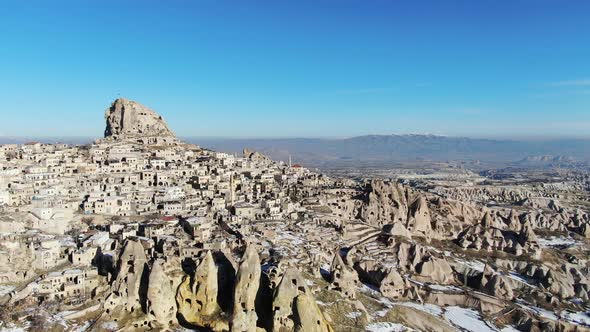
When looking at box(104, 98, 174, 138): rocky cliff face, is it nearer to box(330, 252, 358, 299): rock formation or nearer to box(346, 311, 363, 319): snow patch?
box(330, 252, 358, 299): rock formation

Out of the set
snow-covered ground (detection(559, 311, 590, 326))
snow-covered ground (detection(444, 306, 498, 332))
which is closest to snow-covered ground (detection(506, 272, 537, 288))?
snow-covered ground (detection(559, 311, 590, 326))

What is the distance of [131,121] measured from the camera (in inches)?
5212

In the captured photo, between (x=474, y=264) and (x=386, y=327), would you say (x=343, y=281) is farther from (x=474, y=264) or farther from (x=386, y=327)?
(x=474, y=264)

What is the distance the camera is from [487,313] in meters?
60.0

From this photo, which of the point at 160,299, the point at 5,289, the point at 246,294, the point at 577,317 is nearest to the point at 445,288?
the point at 577,317

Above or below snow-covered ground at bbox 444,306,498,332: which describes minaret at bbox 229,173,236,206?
above

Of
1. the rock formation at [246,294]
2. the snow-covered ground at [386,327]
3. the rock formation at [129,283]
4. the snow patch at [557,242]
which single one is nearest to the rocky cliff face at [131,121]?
the rock formation at [129,283]

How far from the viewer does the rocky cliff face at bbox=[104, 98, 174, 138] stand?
131m

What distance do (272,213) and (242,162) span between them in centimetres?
3992

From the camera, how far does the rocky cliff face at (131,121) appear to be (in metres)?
131

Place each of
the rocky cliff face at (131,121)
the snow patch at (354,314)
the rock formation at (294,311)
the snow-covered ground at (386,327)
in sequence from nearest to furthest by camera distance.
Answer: the rock formation at (294,311), the snow-covered ground at (386,327), the snow patch at (354,314), the rocky cliff face at (131,121)

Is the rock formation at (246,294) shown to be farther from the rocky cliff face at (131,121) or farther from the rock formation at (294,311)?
the rocky cliff face at (131,121)

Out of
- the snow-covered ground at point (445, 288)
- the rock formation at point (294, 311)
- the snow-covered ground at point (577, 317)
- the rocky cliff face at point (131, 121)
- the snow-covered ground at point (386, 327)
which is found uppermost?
the rocky cliff face at point (131, 121)

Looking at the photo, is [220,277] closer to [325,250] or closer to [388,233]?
[325,250]
